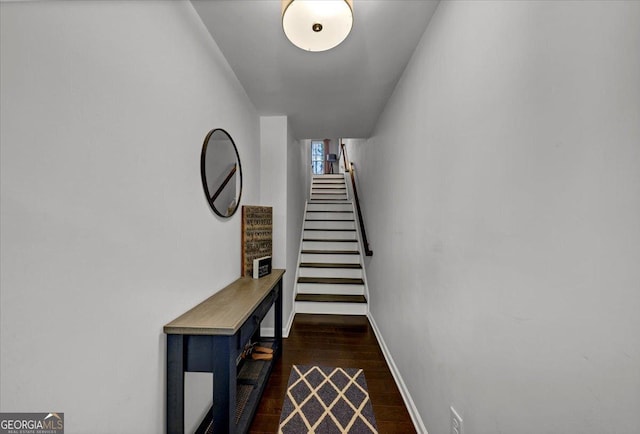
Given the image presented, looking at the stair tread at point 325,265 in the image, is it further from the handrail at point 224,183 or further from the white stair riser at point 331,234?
the handrail at point 224,183

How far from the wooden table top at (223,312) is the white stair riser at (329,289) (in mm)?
1584

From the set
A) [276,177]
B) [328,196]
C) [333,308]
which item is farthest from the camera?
[328,196]

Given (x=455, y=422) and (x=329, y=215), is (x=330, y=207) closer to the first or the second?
(x=329, y=215)

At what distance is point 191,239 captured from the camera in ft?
4.21

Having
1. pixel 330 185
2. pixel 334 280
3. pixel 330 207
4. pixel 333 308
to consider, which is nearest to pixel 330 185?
pixel 330 185

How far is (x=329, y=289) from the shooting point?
3.38 meters

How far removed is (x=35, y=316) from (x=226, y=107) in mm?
1555

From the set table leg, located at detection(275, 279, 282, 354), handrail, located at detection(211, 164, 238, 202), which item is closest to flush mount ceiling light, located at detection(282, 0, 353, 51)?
handrail, located at detection(211, 164, 238, 202)

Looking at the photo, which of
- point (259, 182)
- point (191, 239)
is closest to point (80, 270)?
point (191, 239)

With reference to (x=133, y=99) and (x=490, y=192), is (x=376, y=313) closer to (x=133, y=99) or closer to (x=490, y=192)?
(x=490, y=192)

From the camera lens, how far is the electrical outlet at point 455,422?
102cm

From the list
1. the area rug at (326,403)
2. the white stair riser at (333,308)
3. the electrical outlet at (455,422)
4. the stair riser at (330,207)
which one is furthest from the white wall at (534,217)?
the stair riser at (330,207)

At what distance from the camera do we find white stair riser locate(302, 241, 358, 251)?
13.2 ft

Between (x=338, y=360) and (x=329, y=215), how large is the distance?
280 centimetres
